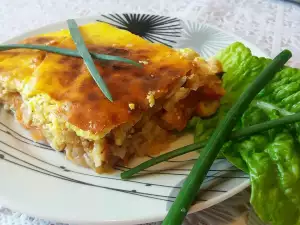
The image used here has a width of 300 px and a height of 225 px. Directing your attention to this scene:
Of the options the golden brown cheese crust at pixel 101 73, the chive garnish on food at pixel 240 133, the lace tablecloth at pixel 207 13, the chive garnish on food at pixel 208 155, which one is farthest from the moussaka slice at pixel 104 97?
the lace tablecloth at pixel 207 13

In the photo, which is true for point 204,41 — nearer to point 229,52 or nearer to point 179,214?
point 229,52

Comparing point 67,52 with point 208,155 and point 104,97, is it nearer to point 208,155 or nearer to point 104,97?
point 104,97

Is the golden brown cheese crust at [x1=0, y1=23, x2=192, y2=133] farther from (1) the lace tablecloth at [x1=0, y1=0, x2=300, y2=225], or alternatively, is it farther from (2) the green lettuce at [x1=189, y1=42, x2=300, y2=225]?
(1) the lace tablecloth at [x1=0, y1=0, x2=300, y2=225]

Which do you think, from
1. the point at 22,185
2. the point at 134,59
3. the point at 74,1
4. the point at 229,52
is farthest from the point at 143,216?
the point at 74,1

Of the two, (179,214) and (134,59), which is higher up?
(134,59)

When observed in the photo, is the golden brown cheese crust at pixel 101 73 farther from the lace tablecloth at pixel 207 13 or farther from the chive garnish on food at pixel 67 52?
the lace tablecloth at pixel 207 13

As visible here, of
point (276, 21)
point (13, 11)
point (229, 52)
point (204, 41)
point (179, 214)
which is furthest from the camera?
point (13, 11)

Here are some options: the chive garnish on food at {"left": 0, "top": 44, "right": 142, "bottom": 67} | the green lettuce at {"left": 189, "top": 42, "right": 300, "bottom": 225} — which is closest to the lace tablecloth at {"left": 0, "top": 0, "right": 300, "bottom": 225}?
the green lettuce at {"left": 189, "top": 42, "right": 300, "bottom": 225}
